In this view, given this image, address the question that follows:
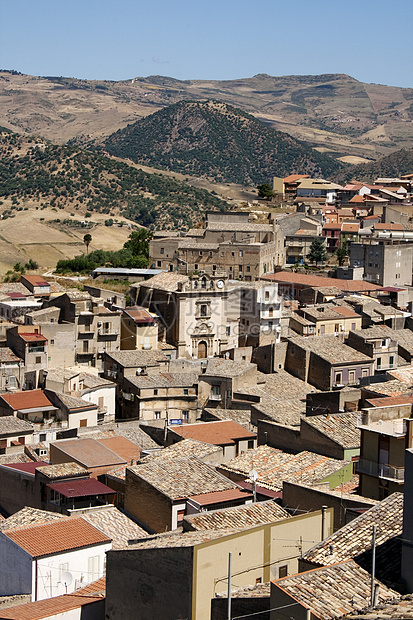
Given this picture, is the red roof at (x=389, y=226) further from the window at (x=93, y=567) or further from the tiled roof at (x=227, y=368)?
the window at (x=93, y=567)

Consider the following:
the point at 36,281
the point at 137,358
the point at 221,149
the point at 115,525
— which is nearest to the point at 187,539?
the point at 115,525

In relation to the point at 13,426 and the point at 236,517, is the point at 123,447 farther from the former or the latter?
the point at 236,517

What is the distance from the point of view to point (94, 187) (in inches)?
4301

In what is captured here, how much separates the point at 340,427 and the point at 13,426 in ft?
45.4

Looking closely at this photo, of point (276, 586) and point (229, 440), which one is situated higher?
point (276, 586)

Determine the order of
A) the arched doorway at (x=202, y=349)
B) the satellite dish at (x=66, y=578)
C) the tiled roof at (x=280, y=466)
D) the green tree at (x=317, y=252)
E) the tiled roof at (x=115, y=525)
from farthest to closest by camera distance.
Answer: the green tree at (x=317, y=252) → the arched doorway at (x=202, y=349) → the tiled roof at (x=280, y=466) → the tiled roof at (x=115, y=525) → the satellite dish at (x=66, y=578)

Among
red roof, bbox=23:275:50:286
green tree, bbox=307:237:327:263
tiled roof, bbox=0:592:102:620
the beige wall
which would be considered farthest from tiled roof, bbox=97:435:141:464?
green tree, bbox=307:237:327:263

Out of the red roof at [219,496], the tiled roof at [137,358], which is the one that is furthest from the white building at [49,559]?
the tiled roof at [137,358]

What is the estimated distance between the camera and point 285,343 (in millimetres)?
41656

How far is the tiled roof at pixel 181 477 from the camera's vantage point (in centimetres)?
2048

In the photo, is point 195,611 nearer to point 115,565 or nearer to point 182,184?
point 115,565

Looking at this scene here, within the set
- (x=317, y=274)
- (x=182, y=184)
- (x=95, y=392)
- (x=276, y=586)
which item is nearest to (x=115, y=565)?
(x=276, y=586)

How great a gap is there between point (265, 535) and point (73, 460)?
1111 cm

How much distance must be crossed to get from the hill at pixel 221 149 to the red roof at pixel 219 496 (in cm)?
14508
